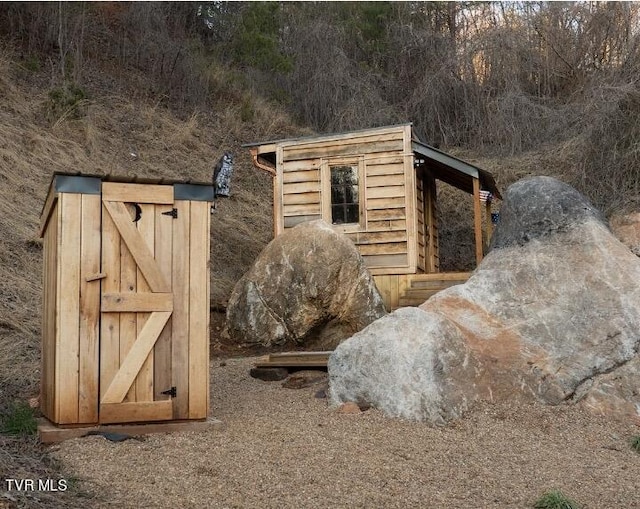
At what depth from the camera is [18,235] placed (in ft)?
40.2

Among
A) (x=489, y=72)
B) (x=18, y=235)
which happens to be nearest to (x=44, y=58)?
(x=18, y=235)

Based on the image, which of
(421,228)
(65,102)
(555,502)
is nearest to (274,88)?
(65,102)

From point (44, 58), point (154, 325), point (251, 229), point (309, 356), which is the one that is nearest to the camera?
point (154, 325)

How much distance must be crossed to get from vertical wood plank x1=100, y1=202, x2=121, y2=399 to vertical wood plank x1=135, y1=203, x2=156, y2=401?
18 centimetres

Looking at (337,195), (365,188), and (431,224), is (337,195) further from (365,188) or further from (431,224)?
(431,224)

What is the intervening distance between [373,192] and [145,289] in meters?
8.45

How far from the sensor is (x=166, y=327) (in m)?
6.27

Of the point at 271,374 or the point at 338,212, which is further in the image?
the point at 338,212

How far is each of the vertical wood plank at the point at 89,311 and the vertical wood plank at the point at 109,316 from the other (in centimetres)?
5

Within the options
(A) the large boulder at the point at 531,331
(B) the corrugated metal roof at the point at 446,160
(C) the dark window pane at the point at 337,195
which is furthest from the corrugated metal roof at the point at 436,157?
(A) the large boulder at the point at 531,331

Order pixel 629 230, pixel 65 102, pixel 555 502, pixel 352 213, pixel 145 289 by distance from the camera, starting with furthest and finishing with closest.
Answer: pixel 65 102
pixel 352 213
pixel 629 230
pixel 145 289
pixel 555 502

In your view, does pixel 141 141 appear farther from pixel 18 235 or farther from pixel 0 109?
pixel 18 235

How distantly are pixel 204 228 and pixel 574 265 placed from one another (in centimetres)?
376

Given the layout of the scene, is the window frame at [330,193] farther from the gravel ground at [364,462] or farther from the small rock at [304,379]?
the gravel ground at [364,462]
